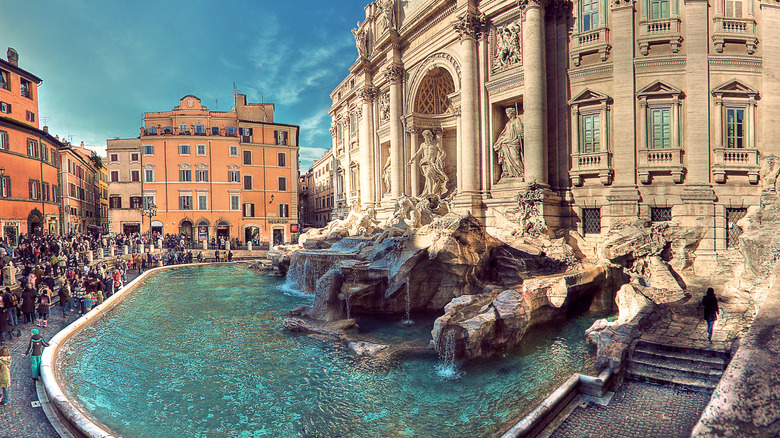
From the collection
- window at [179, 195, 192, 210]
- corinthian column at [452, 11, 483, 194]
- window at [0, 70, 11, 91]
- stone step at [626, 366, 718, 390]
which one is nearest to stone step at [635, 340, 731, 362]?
stone step at [626, 366, 718, 390]

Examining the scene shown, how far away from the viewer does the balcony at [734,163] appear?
14.2 meters

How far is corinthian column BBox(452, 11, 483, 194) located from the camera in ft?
61.7

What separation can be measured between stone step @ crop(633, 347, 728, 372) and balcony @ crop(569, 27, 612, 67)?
12470 millimetres

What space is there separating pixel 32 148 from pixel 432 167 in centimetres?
3186

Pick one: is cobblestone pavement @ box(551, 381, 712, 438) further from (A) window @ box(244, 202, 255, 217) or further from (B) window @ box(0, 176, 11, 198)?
(A) window @ box(244, 202, 255, 217)

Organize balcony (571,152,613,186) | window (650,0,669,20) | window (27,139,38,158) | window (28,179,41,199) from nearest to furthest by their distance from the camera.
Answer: window (650,0,669,20) → balcony (571,152,613,186) → window (27,139,38,158) → window (28,179,41,199)

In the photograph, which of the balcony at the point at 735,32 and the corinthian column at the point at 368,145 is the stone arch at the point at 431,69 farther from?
the balcony at the point at 735,32


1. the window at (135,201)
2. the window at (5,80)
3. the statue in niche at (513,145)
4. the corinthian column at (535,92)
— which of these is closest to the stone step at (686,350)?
the corinthian column at (535,92)

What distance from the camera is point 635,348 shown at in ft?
26.4

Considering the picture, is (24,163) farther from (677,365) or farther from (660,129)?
(660,129)

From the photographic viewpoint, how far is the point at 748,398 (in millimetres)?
2818

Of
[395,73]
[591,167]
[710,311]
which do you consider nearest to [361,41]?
[395,73]

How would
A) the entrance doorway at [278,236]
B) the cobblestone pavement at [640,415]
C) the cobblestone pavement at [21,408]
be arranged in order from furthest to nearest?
the entrance doorway at [278,236] → the cobblestone pavement at [21,408] → the cobblestone pavement at [640,415]

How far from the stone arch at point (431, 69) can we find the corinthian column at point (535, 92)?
4.43 m
